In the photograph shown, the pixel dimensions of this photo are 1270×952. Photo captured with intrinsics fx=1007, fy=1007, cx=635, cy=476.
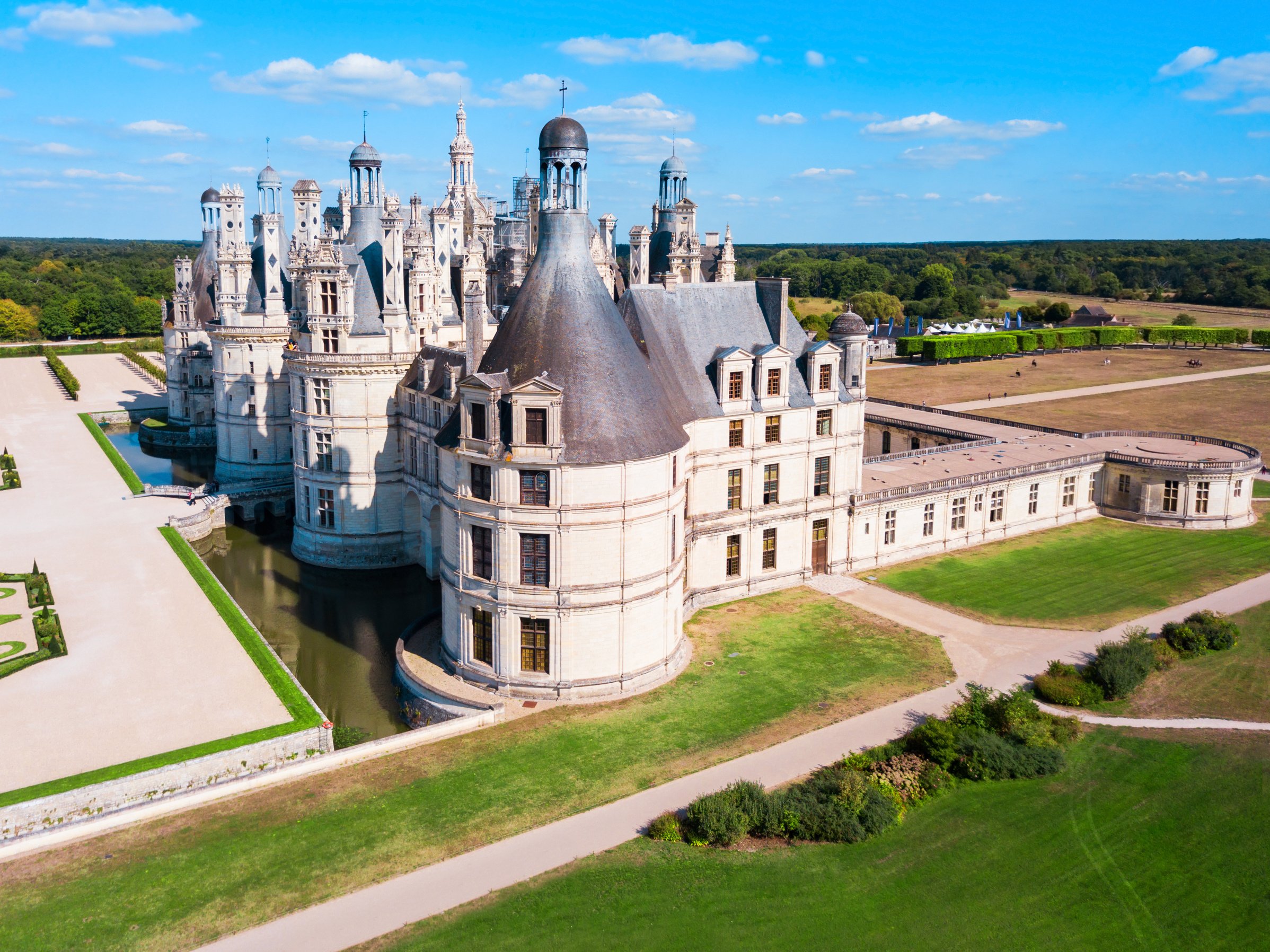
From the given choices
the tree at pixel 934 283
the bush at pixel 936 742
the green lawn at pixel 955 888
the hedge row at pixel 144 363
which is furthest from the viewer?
the tree at pixel 934 283

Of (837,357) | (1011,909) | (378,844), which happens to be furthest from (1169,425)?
(378,844)

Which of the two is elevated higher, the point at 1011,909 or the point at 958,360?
the point at 958,360

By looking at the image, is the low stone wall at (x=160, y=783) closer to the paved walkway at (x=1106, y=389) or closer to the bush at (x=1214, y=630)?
the bush at (x=1214, y=630)

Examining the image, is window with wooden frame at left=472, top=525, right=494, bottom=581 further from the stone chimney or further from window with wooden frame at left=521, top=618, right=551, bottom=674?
the stone chimney

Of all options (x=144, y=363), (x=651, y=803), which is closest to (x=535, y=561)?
(x=651, y=803)

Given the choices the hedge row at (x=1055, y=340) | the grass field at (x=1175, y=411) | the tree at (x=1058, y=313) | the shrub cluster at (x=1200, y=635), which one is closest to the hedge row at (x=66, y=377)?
the grass field at (x=1175, y=411)

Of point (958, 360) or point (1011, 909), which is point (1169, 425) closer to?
point (958, 360)
